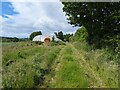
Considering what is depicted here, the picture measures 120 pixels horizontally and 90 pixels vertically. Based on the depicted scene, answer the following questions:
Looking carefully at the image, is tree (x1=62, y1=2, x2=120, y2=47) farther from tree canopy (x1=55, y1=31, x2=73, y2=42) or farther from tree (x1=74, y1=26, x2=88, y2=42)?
tree canopy (x1=55, y1=31, x2=73, y2=42)

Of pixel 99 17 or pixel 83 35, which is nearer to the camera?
pixel 99 17

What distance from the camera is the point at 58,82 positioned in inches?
497

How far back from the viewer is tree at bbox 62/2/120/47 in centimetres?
2294

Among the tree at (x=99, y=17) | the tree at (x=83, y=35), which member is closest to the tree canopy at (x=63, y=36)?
the tree at (x=83, y=35)

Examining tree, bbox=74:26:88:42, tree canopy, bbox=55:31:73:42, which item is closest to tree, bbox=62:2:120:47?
tree, bbox=74:26:88:42

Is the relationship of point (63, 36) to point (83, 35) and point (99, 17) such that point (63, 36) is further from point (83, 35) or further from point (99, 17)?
point (99, 17)

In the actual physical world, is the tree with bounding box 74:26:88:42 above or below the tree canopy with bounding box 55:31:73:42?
below

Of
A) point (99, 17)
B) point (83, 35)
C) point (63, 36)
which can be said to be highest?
point (63, 36)

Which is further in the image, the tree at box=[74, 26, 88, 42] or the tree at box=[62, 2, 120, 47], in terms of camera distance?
the tree at box=[74, 26, 88, 42]

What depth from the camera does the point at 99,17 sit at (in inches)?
953

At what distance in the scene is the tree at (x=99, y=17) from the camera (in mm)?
22938

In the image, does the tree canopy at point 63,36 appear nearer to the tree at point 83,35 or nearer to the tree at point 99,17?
the tree at point 83,35

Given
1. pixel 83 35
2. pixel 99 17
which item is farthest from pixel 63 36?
pixel 99 17

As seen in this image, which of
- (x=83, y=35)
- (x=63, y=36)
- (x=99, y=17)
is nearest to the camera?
(x=99, y=17)
